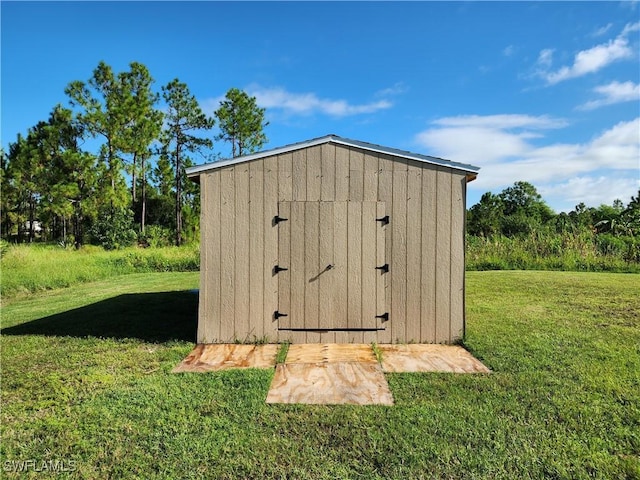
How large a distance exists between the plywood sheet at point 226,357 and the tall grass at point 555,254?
9106 millimetres

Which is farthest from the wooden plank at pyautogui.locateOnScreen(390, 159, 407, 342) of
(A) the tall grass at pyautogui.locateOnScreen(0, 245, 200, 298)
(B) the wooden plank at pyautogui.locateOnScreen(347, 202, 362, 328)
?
(A) the tall grass at pyautogui.locateOnScreen(0, 245, 200, 298)

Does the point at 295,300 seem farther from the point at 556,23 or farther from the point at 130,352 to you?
the point at 556,23

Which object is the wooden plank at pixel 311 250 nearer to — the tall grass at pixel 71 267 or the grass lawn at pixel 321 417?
the grass lawn at pixel 321 417

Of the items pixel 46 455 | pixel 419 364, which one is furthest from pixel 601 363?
pixel 46 455

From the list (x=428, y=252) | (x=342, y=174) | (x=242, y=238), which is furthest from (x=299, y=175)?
(x=428, y=252)

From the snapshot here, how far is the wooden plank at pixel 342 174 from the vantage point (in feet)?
14.0

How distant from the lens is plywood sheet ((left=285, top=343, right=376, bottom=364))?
372 cm

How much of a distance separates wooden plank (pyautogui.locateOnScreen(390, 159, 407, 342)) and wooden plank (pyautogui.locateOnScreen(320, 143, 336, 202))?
72cm

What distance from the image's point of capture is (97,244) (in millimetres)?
17859

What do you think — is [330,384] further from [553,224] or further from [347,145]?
[553,224]

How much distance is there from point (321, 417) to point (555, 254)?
463 inches

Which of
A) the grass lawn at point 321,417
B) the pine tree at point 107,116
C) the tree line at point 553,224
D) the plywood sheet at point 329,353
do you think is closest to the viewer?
the grass lawn at point 321,417

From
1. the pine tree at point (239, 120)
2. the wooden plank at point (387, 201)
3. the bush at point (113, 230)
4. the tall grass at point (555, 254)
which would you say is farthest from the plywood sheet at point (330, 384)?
the pine tree at point (239, 120)

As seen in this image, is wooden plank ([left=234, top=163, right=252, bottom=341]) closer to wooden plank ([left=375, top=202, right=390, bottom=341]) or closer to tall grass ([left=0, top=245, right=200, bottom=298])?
wooden plank ([left=375, top=202, right=390, bottom=341])
